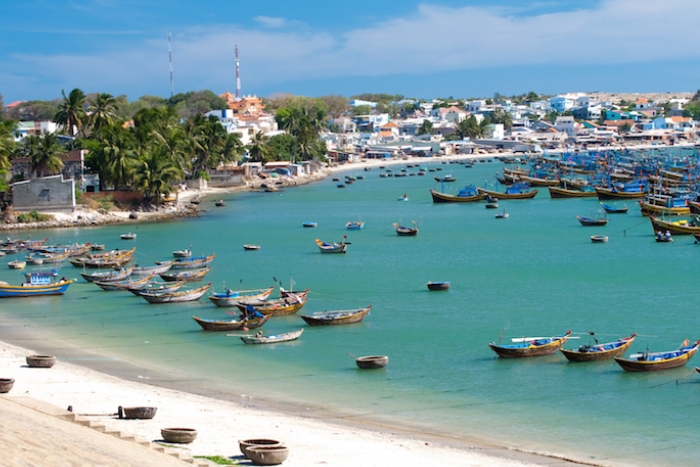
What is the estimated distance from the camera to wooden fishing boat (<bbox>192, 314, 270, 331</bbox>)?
30359 millimetres

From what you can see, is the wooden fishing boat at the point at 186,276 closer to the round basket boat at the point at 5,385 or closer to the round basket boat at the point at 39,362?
the round basket boat at the point at 39,362

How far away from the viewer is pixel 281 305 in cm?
3228

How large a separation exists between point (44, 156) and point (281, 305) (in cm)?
3714

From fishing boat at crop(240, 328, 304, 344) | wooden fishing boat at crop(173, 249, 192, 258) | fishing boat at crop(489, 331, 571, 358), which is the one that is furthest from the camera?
wooden fishing boat at crop(173, 249, 192, 258)

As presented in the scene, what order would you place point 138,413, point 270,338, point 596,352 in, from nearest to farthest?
1. point 138,413
2. point 596,352
3. point 270,338

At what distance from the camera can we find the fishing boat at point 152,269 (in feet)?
134

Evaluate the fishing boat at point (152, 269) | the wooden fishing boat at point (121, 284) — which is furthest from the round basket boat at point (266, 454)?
the fishing boat at point (152, 269)

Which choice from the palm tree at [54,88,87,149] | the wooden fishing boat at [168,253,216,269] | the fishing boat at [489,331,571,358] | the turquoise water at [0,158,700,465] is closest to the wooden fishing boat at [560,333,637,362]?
the turquoise water at [0,158,700,465]

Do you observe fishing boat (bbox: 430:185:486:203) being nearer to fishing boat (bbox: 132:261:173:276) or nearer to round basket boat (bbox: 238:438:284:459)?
fishing boat (bbox: 132:261:173:276)

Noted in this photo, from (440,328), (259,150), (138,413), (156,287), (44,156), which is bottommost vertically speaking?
(440,328)

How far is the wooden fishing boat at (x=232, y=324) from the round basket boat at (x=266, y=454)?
1369 cm

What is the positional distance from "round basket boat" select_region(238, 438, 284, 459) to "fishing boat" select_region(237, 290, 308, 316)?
13964 millimetres

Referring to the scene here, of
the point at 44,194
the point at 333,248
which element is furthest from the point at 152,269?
the point at 44,194

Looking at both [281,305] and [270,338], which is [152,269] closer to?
[281,305]
